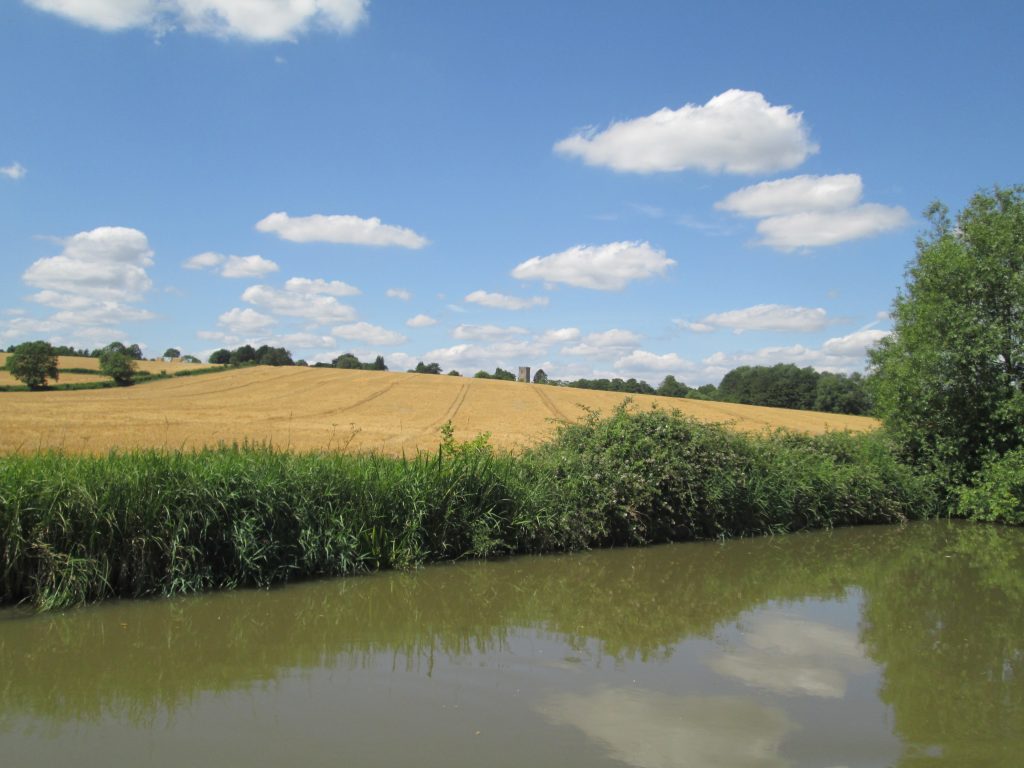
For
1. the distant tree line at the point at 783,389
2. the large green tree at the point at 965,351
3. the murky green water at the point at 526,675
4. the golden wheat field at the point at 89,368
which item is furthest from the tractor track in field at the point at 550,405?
the golden wheat field at the point at 89,368

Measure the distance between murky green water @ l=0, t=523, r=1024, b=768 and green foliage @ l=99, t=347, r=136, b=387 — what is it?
149 ft

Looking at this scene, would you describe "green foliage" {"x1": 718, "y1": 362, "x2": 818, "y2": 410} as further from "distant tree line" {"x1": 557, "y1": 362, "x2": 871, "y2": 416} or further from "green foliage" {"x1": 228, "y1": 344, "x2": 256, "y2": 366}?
"green foliage" {"x1": 228, "y1": 344, "x2": 256, "y2": 366}

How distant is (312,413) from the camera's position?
31.6 metres

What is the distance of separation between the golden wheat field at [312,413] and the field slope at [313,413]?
53 mm

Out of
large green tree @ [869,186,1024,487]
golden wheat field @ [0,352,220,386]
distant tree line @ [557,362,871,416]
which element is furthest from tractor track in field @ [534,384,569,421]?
golden wheat field @ [0,352,220,386]

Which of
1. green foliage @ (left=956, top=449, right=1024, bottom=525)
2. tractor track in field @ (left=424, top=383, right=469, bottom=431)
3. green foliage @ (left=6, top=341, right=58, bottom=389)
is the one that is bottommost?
green foliage @ (left=956, top=449, right=1024, bottom=525)

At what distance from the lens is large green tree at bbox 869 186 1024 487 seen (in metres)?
15.5

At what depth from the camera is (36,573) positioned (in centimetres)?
775

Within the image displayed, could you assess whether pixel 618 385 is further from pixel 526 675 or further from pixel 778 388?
pixel 526 675

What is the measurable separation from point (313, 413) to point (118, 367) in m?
23.7

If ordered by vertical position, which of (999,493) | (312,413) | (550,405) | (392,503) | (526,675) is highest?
(550,405)

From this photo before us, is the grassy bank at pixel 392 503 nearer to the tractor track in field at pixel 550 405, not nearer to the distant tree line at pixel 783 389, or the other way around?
the tractor track in field at pixel 550 405

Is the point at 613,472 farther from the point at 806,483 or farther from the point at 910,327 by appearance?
the point at 910,327

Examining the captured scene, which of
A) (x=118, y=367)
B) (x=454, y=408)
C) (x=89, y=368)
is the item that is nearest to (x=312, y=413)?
(x=454, y=408)
